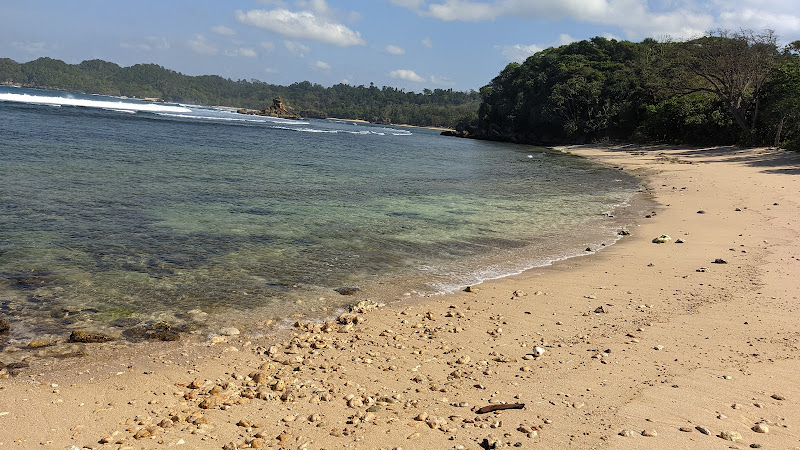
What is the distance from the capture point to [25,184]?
15.9 meters

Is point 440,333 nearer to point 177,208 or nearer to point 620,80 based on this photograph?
point 177,208

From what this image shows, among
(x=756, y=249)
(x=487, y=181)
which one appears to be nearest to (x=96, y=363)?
(x=756, y=249)

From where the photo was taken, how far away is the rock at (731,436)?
424cm

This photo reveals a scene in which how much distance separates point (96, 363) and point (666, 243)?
471 inches

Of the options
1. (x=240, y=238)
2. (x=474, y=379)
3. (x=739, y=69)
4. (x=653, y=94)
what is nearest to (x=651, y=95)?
(x=653, y=94)

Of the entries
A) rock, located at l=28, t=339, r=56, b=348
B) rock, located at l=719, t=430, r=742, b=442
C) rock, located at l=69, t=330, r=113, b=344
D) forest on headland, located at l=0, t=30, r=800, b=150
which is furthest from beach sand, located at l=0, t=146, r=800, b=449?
forest on headland, located at l=0, t=30, r=800, b=150

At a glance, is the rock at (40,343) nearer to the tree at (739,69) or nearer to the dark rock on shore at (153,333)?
the dark rock on shore at (153,333)

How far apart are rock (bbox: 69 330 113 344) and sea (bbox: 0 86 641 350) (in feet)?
0.54

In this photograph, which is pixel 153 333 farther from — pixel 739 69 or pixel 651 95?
pixel 651 95

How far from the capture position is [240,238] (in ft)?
38.7

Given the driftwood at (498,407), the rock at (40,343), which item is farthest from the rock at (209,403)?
the rock at (40,343)

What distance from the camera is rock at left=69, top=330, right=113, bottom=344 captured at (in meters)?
6.17

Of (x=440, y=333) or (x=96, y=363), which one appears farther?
(x=440, y=333)

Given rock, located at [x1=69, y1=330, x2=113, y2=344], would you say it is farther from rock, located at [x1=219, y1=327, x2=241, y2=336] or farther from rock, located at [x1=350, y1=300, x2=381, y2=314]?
rock, located at [x1=350, y1=300, x2=381, y2=314]
